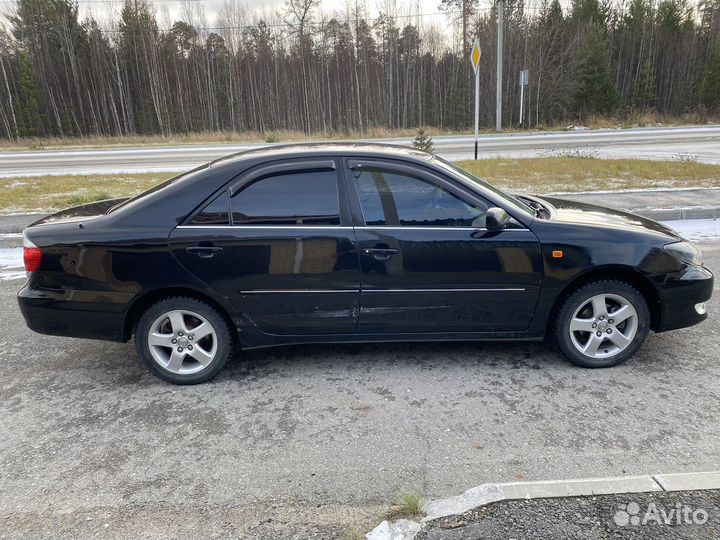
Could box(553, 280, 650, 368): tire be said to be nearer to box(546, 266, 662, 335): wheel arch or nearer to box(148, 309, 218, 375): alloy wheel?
box(546, 266, 662, 335): wheel arch

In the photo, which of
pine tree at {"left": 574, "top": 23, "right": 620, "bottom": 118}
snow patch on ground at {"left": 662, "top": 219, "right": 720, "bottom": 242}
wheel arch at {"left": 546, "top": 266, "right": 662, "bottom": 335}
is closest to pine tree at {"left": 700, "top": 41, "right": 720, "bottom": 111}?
pine tree at {"left": 574, "top": 23, "right": 620, "bottom": 118}

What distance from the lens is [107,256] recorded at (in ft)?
11.5

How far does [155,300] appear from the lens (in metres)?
3.62

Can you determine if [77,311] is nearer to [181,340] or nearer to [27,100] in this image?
[181,340]

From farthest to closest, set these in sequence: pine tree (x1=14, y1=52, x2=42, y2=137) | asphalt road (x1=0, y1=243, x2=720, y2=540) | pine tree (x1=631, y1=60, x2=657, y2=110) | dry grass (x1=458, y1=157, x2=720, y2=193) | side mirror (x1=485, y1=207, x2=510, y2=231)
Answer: pine tree (x1=631, y1=60, x2=657, y2=110)
pine tree (x1=14, y1=52, x2=42, y2=137)
dry grass (x1=458, y1=157, x2=720, y2=193)
side mirror (x1=485, y1=207, x2=510, y2=231)
asphalt road (x1=0, y1=243, x2=720, y2=540)

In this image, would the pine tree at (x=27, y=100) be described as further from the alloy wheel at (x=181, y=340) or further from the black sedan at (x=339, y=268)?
the alloy wheel at (x=181, y=340)

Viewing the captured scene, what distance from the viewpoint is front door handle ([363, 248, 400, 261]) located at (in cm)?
351

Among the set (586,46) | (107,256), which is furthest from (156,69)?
(107,256)

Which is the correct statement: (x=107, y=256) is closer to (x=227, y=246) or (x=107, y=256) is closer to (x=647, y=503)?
(x=227, y=246)

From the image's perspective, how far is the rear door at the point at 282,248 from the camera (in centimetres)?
351

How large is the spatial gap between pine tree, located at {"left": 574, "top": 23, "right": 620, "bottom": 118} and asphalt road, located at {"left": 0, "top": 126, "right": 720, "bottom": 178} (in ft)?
38.6

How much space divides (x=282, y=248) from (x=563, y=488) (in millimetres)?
2230

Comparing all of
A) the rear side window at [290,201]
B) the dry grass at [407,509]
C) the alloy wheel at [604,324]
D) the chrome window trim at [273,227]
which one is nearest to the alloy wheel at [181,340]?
the chrome window trim at [273,227]

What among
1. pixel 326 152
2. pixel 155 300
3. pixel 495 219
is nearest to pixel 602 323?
pixel 495 219
